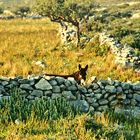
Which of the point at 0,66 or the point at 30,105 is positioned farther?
the point at 0,66

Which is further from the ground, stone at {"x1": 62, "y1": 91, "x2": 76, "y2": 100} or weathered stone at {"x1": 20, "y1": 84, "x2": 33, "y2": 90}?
weathered stone at {"x1": 20, "y1": 84, "x2": 33, "y2": 90}

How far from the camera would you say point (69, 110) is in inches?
468

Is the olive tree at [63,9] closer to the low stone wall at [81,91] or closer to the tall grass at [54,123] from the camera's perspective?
the low stone wall at [81,91]

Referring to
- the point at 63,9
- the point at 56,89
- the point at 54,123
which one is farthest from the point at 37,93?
the point at 63,9

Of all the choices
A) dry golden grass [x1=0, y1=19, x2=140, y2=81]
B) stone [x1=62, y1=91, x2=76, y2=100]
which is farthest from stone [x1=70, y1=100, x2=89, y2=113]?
dry golden grass [x1=0, y1=19, x2=140, y2=81]

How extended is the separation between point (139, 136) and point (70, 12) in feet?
74.3

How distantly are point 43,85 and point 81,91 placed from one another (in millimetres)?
1326

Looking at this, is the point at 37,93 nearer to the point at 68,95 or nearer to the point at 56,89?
the point at 56,89

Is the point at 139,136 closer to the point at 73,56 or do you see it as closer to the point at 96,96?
the point at 96,96

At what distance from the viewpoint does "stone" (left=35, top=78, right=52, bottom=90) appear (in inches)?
507

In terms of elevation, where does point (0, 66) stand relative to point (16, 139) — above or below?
below

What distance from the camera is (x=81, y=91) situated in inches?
535

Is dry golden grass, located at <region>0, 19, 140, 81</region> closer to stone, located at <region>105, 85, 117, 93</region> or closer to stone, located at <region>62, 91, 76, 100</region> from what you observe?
stone, located at <region>105, 85, 117, 93</region>

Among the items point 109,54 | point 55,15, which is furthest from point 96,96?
point 55,15
